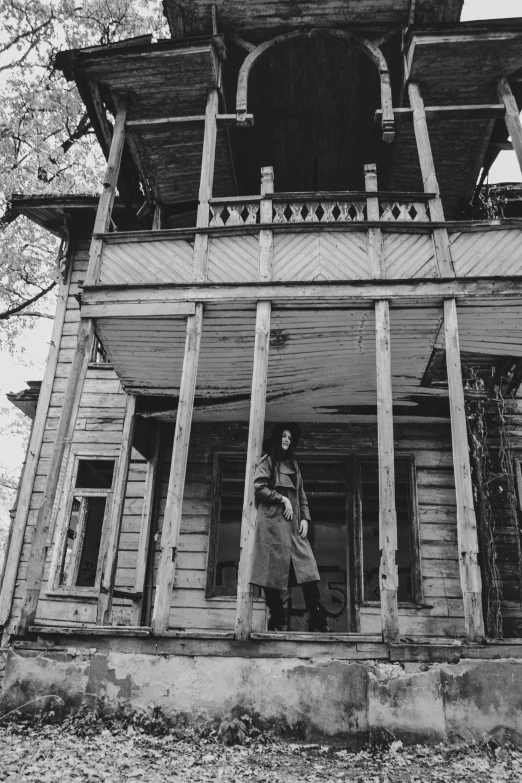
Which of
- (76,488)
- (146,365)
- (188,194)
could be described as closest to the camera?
(146,365)

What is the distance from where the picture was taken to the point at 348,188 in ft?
38.6

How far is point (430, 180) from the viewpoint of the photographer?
25.3 feet

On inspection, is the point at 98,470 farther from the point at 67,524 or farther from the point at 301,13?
the point at 301,13

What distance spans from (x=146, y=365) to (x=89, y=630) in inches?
156

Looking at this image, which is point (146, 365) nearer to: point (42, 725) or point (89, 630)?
point (89, 630)

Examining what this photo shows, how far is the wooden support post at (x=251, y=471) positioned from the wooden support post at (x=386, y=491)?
1.27 m

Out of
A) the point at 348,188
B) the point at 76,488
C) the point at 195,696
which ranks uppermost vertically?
the point at 348,188

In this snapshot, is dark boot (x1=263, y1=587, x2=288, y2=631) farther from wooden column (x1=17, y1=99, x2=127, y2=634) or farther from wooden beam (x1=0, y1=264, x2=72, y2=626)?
wooden beam (x1=0, y1=264, x2=72, y2=626)

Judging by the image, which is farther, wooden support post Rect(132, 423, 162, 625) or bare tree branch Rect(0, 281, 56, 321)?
bare tree branch Rect(0, 281, 56, 321)

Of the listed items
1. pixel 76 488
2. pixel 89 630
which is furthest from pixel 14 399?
pixel 89 630

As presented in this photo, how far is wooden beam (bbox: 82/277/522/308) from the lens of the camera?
6.92m

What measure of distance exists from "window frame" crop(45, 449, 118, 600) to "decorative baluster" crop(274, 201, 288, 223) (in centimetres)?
481

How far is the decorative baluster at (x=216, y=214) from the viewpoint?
7.77 metres

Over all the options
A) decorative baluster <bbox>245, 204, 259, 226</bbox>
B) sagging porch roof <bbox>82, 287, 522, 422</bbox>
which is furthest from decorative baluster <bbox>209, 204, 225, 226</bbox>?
sagging porch roof <bbox>82, 287, 522, 422</bbox>
